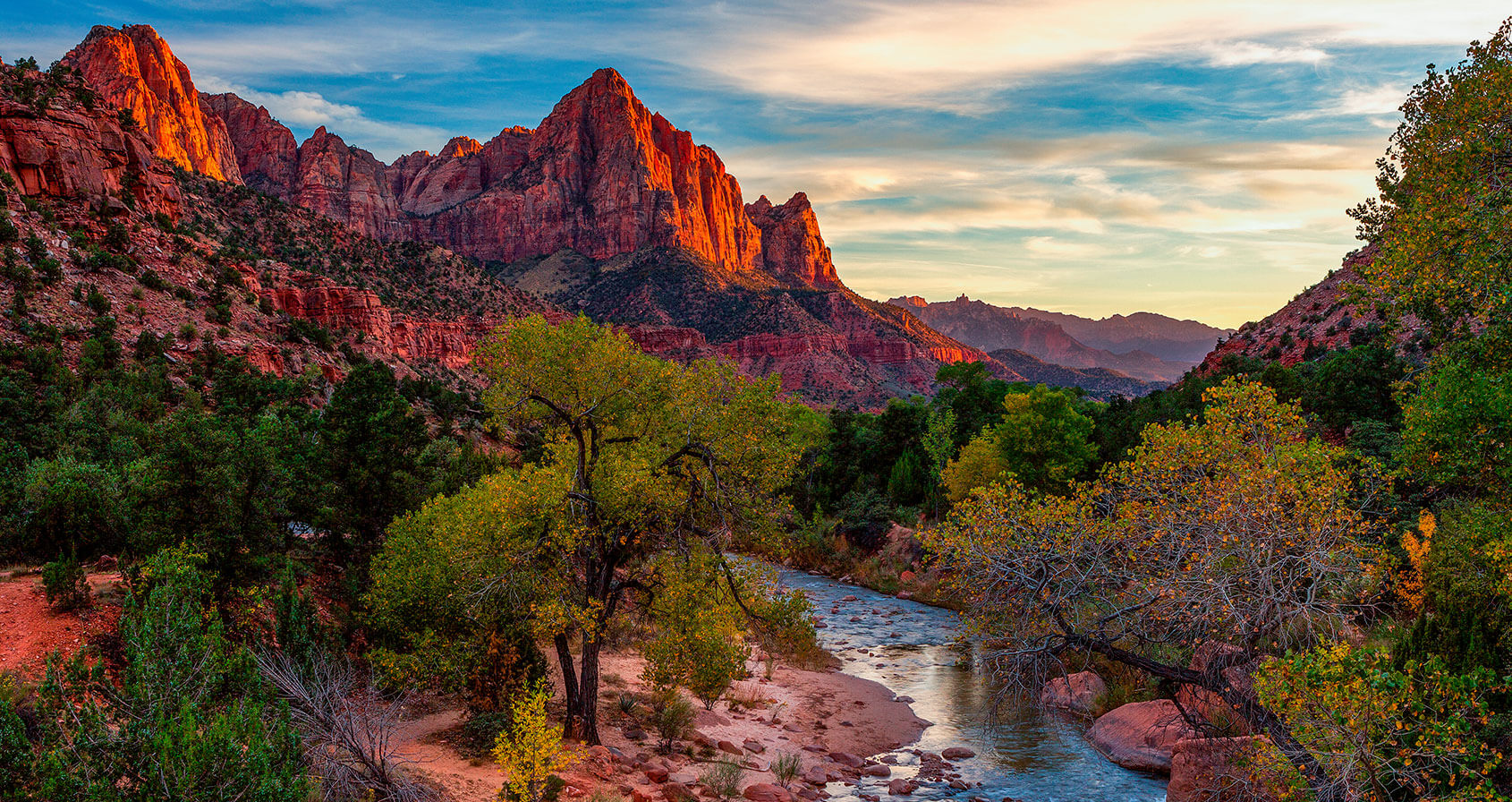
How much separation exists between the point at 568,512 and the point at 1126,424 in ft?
141

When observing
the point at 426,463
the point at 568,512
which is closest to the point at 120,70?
the point at 426,463

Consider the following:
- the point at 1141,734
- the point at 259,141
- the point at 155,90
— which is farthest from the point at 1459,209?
the point at 259,141

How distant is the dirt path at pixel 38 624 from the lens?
36.7ft

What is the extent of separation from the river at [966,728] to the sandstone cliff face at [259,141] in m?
198

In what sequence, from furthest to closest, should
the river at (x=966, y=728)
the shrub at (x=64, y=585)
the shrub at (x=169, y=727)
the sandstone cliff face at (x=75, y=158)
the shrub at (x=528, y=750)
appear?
the sandstone cliff face at (x=75, y=158), the river at (x=966, y=728), the shrub at (x=64, y=585), the shrub at (x=528, y=750), the shrub at (x=169, y=727)

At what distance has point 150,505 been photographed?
14438mm

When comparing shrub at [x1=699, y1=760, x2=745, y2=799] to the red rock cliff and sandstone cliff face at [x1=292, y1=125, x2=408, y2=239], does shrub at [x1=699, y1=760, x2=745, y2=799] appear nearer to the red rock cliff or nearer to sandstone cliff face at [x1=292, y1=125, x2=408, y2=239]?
the red rock cliff

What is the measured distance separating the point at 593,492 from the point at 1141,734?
46.2 ft

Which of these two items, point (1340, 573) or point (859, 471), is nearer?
point (1340, 573)

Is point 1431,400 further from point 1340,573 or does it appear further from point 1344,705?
point 1344,705

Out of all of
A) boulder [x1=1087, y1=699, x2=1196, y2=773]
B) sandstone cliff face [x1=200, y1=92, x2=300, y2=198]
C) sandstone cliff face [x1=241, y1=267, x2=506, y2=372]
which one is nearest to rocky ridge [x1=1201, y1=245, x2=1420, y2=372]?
boulder [x1=1087, y1=699, x2=1196, y2=773]

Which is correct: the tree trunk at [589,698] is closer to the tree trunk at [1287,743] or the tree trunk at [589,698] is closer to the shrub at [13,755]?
the shrub at [13,755]

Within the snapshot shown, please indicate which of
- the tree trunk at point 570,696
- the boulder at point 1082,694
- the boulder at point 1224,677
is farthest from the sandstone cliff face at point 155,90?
the boulder at point 1224,677

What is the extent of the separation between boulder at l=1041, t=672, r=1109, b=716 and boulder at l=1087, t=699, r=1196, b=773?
3.73 ft
